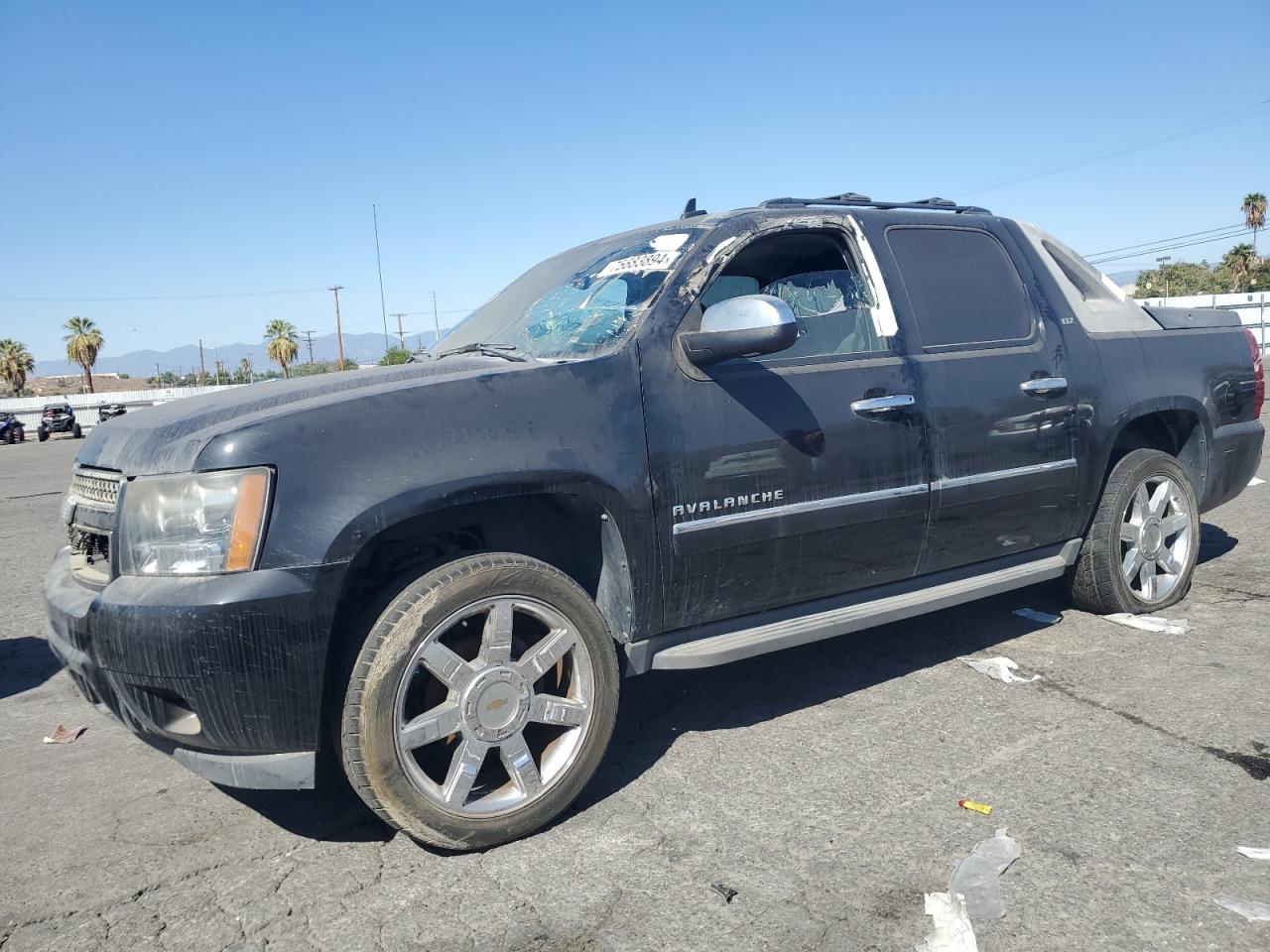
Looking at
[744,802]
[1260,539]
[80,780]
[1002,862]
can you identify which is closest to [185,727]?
[80,780]

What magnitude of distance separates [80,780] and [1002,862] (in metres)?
3.02

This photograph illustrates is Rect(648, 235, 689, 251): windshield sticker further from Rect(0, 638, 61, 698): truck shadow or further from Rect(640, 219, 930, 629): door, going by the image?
Rect(0, 638, 61, 698): truck shadow

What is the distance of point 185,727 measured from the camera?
2588 mm

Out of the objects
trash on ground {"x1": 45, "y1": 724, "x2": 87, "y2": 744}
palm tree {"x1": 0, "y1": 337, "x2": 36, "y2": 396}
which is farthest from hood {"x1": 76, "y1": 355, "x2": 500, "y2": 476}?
palm tree {"x1": 0, "y1": 337, "x2": 36, "y2": 396}

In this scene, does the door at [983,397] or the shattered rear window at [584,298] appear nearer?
the shattered rear window at [584,298]

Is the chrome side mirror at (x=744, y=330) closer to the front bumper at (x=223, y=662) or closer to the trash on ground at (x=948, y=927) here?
the front bumper at (x=223, y=662)

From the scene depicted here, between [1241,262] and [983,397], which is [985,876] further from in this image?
[1241,262]

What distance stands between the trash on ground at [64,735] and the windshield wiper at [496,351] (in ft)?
6.80

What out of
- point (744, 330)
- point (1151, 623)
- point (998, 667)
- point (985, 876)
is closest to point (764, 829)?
point (985, 876)

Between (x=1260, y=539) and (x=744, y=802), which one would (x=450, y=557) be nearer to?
(x=744, y=802)

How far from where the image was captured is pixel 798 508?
130 inches

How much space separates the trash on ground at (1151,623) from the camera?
444 cm

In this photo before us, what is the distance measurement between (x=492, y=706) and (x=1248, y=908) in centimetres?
195

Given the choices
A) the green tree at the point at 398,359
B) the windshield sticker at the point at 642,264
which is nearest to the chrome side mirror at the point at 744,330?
the windshield sticker at the point at 642,264
